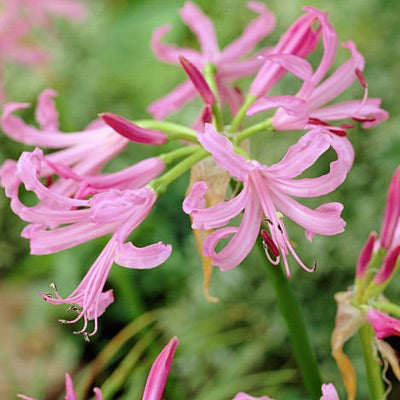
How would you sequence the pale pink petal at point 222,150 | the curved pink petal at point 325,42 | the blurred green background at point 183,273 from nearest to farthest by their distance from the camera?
1. the pale pink petal at point 222,150
2. the curved pink petal at point 325,42
3. the blurred green background at point 183,273

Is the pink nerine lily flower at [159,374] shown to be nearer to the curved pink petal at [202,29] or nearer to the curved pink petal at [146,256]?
the curved pink petal at [146,256]

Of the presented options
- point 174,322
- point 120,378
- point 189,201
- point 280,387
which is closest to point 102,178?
point 189,201

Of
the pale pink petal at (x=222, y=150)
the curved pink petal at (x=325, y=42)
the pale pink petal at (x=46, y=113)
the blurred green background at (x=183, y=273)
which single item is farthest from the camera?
the blurred green background at (x=183, y=273)

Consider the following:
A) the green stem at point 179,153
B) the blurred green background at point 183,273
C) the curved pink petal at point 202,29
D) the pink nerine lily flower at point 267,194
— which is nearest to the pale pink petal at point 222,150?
the pink nerine lily flower at point 267,194

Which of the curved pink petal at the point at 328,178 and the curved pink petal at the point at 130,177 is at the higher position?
the curved pink petal at the point at 130,177

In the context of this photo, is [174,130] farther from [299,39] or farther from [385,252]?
[385,252]

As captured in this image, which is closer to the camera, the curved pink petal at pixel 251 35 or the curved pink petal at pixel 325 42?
the curved pink petal at pixel 325 42

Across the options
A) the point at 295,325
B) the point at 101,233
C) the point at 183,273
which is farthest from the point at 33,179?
the point at 183,273
